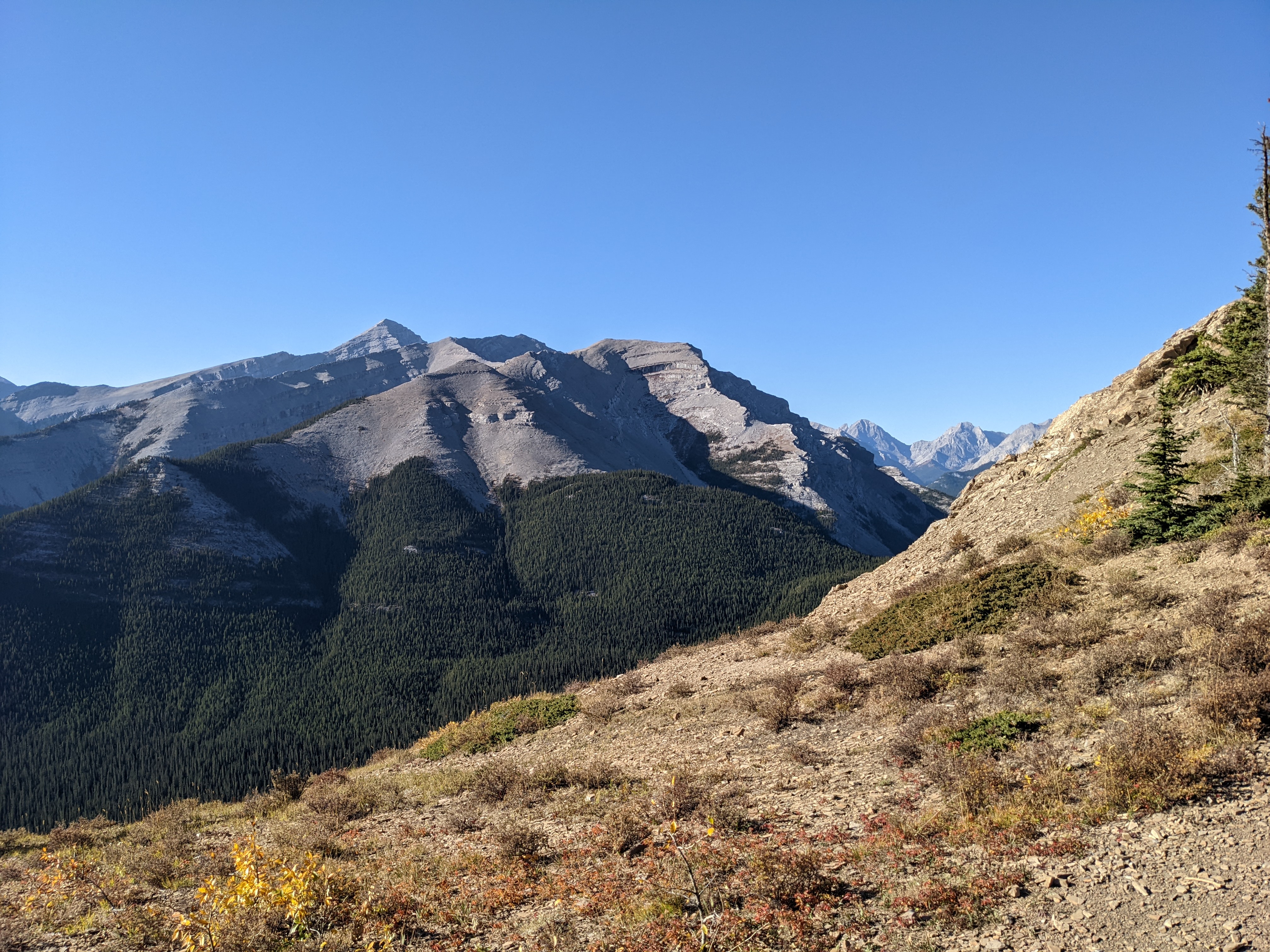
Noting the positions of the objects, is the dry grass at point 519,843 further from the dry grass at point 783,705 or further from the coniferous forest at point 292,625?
the coniferous forest at point 292,625

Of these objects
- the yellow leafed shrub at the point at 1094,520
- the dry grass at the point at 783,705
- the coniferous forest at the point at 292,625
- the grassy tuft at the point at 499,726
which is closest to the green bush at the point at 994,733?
the dry grass at the point at 783,705

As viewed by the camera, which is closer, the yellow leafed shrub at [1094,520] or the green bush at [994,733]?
the green bush at [994,733]

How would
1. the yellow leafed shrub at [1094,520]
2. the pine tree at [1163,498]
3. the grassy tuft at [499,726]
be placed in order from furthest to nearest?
the yellow leafed shrub at [1094,520], the grassy tuft at [499,726], the pine tree at [1163,498]

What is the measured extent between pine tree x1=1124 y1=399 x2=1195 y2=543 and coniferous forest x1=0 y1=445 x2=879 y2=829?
343 ft

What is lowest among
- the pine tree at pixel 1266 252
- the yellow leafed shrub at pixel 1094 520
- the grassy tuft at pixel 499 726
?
the grassy tuft at pixel 499 726

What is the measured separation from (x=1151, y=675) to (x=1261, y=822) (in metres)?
5.76

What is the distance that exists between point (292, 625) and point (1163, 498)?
6781 inches

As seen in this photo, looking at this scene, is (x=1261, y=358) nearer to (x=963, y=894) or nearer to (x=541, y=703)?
(x=963, y=894)

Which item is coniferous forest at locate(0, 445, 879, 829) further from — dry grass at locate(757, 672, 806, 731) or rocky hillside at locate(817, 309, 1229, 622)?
dry grass at locate(757, 672, 806, 731)

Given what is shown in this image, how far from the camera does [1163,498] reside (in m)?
22.4

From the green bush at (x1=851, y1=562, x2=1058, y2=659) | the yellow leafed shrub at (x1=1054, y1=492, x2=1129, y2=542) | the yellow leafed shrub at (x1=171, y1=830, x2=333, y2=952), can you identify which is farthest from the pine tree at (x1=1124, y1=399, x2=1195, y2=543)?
the yellow leafed shrub at (x1=171, y1=830, x2=333, y2=952)

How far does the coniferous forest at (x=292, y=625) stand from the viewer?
107 metres

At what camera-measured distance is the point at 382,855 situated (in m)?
13.3

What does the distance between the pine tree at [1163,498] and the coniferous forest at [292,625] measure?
104486mm
